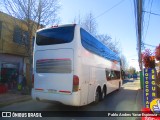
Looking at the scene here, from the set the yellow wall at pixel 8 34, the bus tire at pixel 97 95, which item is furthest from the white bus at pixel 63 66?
the yellow wall at pixel 8 34

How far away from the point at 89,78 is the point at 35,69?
2.50 m

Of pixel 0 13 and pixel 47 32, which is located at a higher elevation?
pixel 0 13

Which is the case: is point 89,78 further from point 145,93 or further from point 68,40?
point 145,93

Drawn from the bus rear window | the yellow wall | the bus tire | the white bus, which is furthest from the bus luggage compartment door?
the yellow wall

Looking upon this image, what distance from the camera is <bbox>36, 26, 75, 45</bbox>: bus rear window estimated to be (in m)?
8.30

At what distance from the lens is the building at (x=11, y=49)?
16000 mm

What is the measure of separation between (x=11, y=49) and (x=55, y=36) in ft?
30.8

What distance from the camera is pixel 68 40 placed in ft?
27.0

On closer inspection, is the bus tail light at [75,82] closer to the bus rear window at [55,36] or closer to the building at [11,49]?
the bus rear window at [55,36]

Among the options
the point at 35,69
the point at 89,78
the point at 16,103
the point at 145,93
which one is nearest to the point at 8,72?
the point at 16,103

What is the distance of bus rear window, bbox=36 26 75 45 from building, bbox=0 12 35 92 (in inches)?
313

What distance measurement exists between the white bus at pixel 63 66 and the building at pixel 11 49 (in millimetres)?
7934

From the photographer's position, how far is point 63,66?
823 centimetres

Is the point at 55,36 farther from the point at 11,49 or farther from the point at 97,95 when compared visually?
the point at 11,49
